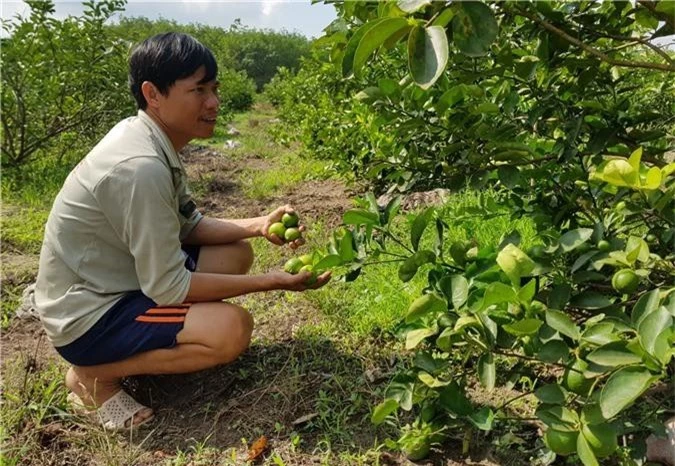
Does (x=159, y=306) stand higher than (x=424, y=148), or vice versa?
(x=424, y=148)

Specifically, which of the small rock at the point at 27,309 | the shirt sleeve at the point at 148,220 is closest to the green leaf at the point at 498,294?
the shirt sleeve at the point at 148,220

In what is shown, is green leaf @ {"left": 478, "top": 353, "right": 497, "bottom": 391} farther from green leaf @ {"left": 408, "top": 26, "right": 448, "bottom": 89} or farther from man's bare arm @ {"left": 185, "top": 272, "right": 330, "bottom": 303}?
man's bare arm @ {"left": 185, "top": 272, "right": 330, "bottom": 303}

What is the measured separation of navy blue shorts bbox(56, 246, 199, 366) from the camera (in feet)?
6.45

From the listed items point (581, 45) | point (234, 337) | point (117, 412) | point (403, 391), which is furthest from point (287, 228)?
point (581, 45)

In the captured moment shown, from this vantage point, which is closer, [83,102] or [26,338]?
[26,338]

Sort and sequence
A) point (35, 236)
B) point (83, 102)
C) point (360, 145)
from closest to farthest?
1. point (35, 236)
2. point (360, 145)
3. point (83, 102)

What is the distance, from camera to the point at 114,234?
1.95 metres

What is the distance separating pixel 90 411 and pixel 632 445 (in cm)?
174

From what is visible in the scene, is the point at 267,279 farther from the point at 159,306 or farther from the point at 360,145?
the point at 360,145

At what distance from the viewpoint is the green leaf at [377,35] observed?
78cm

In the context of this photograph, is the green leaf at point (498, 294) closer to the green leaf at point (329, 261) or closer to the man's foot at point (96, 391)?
the green leaf at point (329, 261)

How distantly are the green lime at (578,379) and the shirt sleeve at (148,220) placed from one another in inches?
49.6

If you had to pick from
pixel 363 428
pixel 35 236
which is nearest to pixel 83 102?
pixel 35 236

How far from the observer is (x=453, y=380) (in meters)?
1.41
